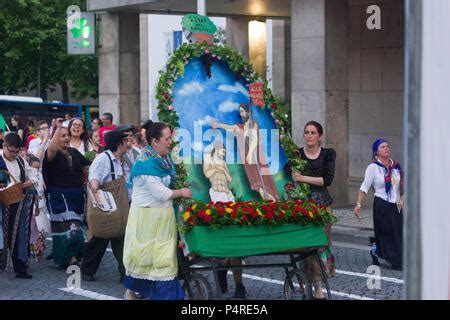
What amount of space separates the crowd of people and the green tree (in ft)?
87.3

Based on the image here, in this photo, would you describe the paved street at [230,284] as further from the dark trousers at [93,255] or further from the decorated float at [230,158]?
the decorated float at [230,158]

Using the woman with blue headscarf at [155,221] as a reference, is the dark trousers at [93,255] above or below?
below

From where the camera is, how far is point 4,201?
33.4 feet

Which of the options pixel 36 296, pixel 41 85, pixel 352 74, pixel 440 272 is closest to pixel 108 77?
pixel 352 74

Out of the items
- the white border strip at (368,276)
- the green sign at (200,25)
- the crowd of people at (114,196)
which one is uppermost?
the green sign at (200,25)

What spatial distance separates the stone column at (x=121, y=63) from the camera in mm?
22938

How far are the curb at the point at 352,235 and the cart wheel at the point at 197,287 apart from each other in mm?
5872

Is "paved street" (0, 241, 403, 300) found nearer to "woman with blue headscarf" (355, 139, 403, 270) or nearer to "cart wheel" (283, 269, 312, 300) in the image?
"woman with blue headscarf" (355, 139, 403, 270)

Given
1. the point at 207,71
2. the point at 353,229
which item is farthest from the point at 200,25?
the point at 353,229

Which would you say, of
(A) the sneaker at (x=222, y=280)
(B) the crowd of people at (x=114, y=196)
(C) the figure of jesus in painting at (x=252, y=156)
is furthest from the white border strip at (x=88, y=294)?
(C) the figure of jesus in painting at (x=252, y=156)

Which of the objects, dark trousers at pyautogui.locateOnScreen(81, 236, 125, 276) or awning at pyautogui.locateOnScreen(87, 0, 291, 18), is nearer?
dark trousers at pyautogui.locateOnScreen(81, 236, 125, 276)

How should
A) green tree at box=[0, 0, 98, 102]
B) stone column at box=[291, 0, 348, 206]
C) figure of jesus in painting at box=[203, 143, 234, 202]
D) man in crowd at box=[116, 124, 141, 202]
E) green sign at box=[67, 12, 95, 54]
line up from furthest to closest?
green tree at box=[0, 0, 98, 102], green sign at box=[67, 12, 95, 54], stone column at box=[291, 0, 348, 206], man in crowd at box=[116, 124, 141, 202], figure of jesus in painting at box=[203, 143, 234, 202]

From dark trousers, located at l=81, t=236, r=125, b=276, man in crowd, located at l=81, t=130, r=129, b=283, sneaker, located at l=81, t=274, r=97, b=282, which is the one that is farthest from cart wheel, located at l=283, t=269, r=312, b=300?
sneaker, located at l=81, t=274, r=97, b=282

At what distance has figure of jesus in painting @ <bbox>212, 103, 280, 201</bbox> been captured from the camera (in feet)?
26.2
